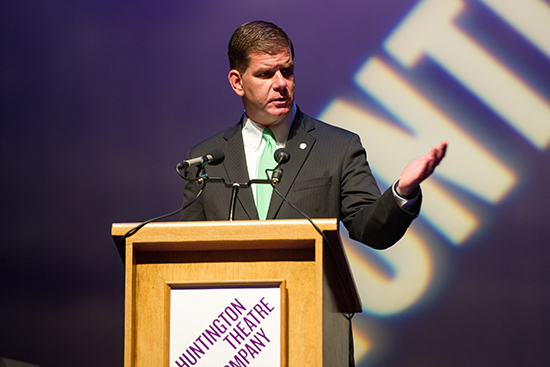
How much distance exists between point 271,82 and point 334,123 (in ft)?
3.87

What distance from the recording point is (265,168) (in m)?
2.31

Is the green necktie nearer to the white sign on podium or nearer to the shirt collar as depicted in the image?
the shirt collar

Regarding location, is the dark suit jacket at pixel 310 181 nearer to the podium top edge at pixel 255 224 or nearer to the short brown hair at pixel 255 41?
the short brown hair at pixel 255 41

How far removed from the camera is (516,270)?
3178 mm

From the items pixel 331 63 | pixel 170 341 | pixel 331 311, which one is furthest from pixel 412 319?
pixel 170 341

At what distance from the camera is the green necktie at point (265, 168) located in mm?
2197

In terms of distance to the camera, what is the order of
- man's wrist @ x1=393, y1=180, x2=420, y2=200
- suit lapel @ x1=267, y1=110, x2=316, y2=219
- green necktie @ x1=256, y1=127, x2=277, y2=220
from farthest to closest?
1. green necktie @ x1=256, y1=127, x2=277, y2=220
2. suit lapel @ x1=267, y1=110, x2=316, y2=219
3. man's wrist @ x1=393, y1=180, x2=420, y2=200

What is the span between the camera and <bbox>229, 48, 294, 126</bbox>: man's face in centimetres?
226

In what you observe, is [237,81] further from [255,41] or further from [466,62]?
[466,62]

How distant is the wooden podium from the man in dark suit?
55 centimetres

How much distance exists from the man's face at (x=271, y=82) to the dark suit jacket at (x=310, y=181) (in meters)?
0.11

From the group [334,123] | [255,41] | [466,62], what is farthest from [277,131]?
[466,62]

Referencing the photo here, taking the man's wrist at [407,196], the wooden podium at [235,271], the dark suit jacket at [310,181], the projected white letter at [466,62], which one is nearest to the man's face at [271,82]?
the dark suit jacket at [310,181]

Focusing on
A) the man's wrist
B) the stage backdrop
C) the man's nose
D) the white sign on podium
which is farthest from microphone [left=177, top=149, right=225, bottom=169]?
the stage backdrop
